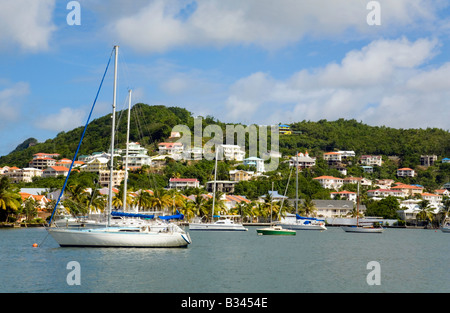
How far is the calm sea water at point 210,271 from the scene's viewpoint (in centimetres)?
2853

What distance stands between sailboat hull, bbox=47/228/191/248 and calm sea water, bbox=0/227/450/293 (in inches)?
27.9

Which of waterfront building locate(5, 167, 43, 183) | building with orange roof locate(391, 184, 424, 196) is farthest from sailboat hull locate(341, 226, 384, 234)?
waterfront building locate(5, 167, 43, 183)

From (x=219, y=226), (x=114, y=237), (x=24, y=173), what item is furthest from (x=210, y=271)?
(x=24, y=173)

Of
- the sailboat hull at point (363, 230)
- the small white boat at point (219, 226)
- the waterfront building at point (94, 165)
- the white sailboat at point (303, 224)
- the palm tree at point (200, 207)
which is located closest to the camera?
the small white boat at point (219, 226)

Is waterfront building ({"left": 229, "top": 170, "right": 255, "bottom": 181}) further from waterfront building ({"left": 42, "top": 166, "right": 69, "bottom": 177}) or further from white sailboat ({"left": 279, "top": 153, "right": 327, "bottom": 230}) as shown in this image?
white sailboat ({"left": 279, "top": 153, "right": 327, "bottom": 230})

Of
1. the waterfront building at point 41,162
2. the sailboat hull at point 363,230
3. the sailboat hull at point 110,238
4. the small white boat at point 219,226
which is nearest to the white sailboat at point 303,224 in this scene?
the sailboat hull at point 363,230

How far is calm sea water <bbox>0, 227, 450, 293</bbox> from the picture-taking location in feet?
93.6

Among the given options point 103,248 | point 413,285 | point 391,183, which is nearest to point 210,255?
A: point 103,248

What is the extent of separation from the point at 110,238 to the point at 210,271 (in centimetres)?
1181

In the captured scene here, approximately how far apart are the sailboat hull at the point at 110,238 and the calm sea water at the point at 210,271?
71 cm

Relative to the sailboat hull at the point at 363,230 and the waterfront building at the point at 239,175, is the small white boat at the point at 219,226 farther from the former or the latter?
the waterfront building at the point at 239,175

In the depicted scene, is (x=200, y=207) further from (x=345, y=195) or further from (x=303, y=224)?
(x=345, y=195)

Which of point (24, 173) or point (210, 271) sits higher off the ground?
point (24, 173)

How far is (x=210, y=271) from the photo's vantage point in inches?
1345
